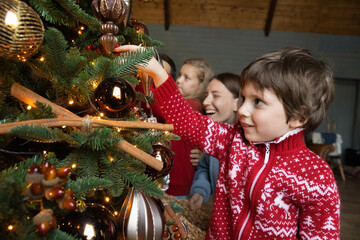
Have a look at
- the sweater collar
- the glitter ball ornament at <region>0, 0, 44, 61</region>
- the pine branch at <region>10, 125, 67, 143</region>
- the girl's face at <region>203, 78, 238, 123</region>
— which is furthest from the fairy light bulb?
the girl's face at <region>203, 78, 238, 123</region>

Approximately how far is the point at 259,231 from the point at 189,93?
63.5 inches

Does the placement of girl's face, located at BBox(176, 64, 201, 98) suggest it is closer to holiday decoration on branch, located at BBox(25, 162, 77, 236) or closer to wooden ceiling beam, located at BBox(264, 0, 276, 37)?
holiday decoration on branch, located at BBox(25, 162, 77, 236)

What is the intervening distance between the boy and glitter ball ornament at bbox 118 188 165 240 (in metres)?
0.36

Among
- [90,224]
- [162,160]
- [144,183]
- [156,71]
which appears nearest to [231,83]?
[156,71]

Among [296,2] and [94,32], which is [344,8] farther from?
[94,32]

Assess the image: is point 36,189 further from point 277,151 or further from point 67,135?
point 277,151

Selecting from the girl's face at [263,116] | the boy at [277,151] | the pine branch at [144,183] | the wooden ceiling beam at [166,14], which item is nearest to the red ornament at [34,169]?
the pine branch at [144,183]

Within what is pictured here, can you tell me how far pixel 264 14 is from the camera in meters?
6.83

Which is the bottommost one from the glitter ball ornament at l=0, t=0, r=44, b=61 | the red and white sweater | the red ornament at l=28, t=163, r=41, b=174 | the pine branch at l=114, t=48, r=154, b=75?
the red and white sweater

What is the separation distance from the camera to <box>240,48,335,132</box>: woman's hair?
852 millimetres

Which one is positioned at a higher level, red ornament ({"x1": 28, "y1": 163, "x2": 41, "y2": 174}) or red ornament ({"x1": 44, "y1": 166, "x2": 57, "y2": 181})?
red ornament ({"x1": 28, "y1": 163, "x2": 41, "y2": 174})

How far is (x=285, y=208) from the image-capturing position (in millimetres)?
869

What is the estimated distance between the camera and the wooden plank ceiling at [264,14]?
6.59 metres

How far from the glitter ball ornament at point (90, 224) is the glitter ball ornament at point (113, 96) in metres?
0.18
